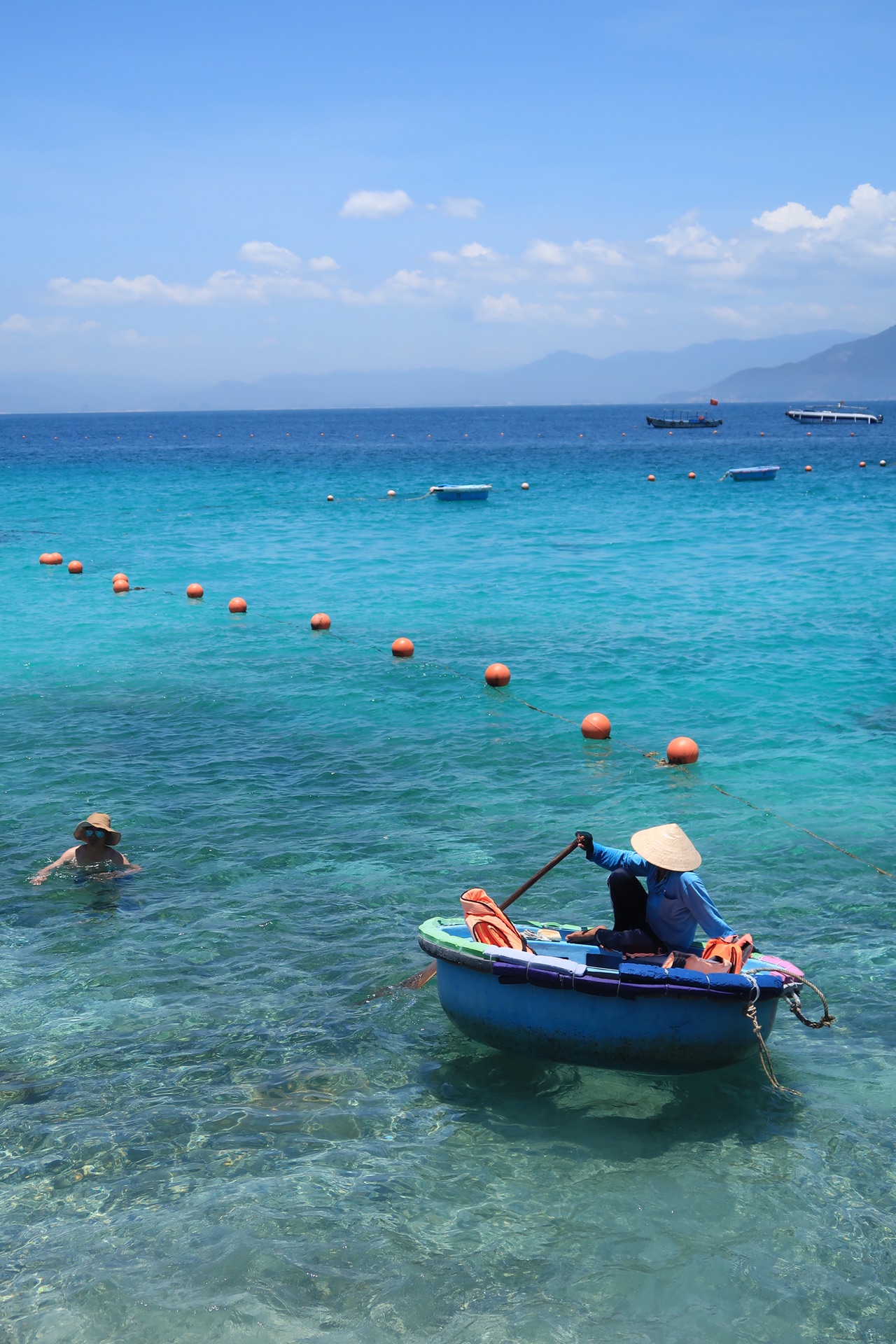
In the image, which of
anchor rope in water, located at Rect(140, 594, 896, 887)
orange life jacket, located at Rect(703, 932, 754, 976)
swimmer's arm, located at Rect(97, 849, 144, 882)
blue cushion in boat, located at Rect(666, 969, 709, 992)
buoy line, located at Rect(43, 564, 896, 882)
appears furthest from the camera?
buoy line, located at Rect(43, 564, 896, 882)

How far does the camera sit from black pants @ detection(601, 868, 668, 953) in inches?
358

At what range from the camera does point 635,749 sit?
17.5 m

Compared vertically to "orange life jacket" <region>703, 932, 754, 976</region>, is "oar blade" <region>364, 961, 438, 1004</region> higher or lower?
lower

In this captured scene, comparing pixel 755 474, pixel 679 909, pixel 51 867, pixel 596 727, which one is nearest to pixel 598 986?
pixel 679 909

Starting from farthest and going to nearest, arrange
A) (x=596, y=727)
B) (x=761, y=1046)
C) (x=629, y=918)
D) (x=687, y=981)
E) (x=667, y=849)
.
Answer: (x=596, y=727) < (x=629, y=918) < (x=667, y=849) < (x=761, y=1046) < (x=687, y=981)

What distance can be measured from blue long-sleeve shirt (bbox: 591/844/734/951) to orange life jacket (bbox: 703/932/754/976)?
75 millimetres

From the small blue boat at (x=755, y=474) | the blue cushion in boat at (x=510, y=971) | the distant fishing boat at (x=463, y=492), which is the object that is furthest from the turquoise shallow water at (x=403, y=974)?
the small blue boat at (x=755, y=474)

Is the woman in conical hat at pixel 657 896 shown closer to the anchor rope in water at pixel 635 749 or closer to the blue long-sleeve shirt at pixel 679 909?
the blue long-sleeve shirt at pixel 679 909

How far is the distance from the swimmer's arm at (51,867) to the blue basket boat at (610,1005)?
5.61m

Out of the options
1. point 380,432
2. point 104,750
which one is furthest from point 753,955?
point 380,432

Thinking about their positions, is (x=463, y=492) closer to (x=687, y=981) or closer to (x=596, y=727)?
(x=596, y=727)

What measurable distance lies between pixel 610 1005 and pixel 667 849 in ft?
4.28

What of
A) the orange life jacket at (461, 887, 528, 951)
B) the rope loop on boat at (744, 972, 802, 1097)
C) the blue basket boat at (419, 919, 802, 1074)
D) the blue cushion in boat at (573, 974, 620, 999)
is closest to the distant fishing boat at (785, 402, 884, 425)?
the rope loop on boat at (744, 972, 802, 1097)

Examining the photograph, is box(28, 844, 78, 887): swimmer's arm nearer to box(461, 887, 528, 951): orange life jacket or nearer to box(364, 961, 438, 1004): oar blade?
box(364, 961, 438, 1004): oar blade
